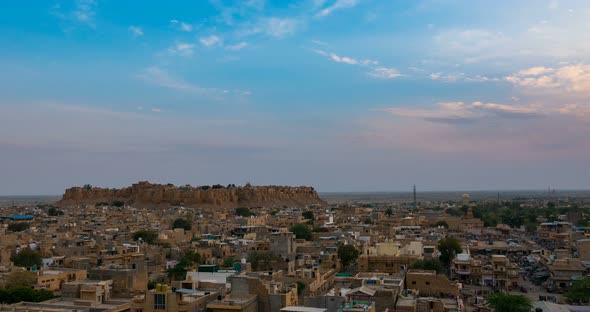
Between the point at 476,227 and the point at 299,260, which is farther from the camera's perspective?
the point at 476,227

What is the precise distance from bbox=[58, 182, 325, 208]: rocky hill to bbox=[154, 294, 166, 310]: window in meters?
101

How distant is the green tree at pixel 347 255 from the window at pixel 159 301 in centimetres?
1769

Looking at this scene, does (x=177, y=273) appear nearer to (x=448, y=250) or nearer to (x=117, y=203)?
(x=448, y=250)

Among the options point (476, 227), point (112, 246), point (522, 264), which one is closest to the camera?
point (112, 246)

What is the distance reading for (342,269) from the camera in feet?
114

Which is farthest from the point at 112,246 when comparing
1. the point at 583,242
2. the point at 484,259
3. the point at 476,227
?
the point at 476,227

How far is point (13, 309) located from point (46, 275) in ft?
27.0

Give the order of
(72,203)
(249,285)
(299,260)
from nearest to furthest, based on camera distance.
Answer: (249,285) < (299,260) < (72,203)

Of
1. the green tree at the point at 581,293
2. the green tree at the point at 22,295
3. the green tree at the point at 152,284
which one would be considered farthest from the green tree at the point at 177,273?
the green tree at the point at 581,293

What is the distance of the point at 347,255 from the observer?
35.3m

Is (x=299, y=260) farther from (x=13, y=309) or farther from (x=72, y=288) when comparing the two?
(x=13, y=309)

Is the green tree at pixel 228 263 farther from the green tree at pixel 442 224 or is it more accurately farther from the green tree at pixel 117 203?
the green tree at pixel 117 203

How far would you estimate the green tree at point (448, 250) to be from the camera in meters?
38.7

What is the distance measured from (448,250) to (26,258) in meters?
28.7
